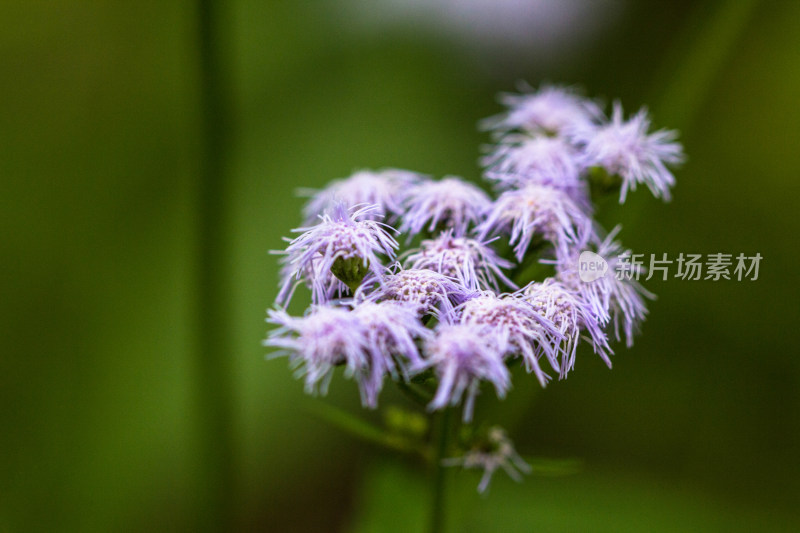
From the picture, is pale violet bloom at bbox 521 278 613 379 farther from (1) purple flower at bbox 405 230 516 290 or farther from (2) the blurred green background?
(2) the blurred green background

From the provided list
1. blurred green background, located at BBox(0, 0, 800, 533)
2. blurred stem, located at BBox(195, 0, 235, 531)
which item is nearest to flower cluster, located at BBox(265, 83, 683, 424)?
blurred stem, located at BBox(195, 0, 235, 531)

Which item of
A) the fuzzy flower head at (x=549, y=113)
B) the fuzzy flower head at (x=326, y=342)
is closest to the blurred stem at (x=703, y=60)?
the fuzzy flower head at (x=549, y=113)

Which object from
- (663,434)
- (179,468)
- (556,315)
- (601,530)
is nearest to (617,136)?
(556,315)

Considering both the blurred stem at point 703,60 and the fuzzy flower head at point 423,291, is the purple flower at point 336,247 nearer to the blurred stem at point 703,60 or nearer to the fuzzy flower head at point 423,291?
the fuzzy flower head at point 423,291

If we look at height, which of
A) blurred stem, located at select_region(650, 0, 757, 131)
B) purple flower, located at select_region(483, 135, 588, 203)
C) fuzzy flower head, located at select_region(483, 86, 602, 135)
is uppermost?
blurred stem, located at select_region(650, 0, 757, 131)

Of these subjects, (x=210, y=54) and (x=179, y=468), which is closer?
(x=210, y=54)

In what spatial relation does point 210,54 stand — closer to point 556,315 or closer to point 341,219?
point 341,219

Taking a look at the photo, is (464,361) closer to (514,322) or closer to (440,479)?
(514,322)
